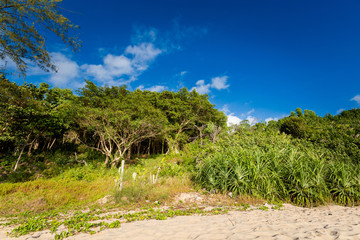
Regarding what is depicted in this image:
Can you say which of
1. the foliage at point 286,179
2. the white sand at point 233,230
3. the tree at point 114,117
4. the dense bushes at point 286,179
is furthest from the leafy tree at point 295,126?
the white sand at point 233,230

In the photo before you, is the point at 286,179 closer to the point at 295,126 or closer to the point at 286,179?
the point at 286,179

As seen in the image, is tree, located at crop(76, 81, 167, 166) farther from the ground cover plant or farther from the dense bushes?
the dense bushes

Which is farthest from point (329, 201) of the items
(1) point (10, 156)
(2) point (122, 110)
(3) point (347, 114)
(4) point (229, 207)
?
(1) point (10, 156)

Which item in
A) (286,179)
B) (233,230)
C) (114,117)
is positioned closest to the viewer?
(233,230)

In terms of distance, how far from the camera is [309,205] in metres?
4.43

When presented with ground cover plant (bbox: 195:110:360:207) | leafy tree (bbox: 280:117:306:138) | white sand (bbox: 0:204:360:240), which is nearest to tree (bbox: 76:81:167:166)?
ground cover plant (bbox: 195:110:360:207)

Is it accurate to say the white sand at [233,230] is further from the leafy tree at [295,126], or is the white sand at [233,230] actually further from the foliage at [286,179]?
the leafy tree at [295,126]

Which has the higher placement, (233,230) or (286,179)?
(286,179)

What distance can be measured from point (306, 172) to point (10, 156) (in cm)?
2195

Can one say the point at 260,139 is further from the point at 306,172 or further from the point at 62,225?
the point at 62,225

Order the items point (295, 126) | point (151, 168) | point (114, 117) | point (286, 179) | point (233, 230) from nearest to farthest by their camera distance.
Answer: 1. point (233, 230)
2. point (286, 179)
3. point (151, 168)
4. point (114, 117)
5. point (295, 126)

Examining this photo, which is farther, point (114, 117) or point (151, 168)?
point (114, 117)

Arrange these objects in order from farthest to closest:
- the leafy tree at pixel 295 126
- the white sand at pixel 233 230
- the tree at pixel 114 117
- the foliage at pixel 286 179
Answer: the leafy tree at pixel 295 126 < the tree at pixel 114 117 < the foliage at pixel 286 179 < the white sand at pixel 233 230

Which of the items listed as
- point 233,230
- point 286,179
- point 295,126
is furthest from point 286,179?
point 295,126
